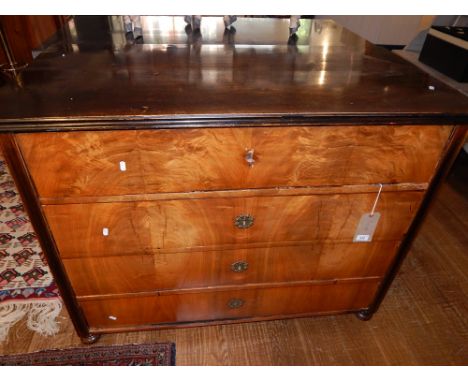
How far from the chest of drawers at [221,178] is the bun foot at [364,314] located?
219 millimetres

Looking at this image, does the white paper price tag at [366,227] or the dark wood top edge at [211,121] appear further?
the white paper price tag at [366,227]

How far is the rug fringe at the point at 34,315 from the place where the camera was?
1319 mm

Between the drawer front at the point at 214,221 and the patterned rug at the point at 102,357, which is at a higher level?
the drawer front at the point at 214,221

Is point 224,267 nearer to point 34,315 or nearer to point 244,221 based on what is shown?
point 244,221

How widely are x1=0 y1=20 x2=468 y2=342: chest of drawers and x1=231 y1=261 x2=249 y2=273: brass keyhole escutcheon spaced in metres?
0.01

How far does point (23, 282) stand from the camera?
150 cm

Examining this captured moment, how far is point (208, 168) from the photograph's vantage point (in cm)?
84

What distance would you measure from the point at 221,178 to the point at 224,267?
14.4 inches

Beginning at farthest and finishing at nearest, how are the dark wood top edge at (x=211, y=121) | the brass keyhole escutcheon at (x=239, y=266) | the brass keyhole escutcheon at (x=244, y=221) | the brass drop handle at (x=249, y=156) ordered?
the brass keyhole escutcheon at (x=239, y=266) → the brass keyhole escutcheon at (x=244, y=221) → the brass drop handle at (x=249, y=156) → the dark wood top edge at (x=211, y=121)

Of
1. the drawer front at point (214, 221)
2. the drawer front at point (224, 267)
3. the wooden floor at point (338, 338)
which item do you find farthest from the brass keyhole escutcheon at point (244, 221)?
the wooden floor at point (338, 338)

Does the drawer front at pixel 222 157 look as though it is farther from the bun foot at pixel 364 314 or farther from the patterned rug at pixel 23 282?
the patterned rug at pixel 23 282

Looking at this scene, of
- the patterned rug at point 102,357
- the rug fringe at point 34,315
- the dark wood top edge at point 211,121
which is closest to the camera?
the dark wood top edge at point 211,121

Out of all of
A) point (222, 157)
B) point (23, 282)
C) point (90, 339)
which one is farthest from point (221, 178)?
point (23, 282)

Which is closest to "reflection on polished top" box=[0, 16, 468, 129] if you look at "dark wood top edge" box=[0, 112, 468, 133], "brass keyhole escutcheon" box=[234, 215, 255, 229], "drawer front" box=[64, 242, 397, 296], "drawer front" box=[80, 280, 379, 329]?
"dark wood top edge" box=[0, 112, 468, 133]
